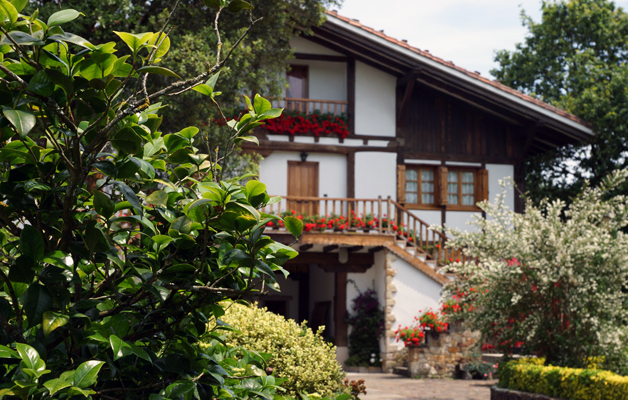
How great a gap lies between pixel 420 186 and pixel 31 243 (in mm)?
15158

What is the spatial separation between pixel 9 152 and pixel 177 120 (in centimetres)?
911

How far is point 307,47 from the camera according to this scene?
629 inches

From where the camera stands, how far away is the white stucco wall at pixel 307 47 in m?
15.8

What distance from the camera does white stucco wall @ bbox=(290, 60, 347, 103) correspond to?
16.2 metres

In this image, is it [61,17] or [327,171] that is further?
[327,171]

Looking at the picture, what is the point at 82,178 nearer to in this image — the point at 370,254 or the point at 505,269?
the point at 505,269

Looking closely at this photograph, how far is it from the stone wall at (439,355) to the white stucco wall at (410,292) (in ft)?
2.80

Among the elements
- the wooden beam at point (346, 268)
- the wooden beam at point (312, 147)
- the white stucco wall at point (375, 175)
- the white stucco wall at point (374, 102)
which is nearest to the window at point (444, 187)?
the white stucco wall at point (375, 175)

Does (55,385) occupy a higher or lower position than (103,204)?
lower

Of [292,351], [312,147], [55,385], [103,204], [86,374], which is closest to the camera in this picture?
[55,385]

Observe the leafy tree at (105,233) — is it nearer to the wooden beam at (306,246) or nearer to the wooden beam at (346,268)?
the wooden beam at (306,246)

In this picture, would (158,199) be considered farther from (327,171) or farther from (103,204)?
(327,171)

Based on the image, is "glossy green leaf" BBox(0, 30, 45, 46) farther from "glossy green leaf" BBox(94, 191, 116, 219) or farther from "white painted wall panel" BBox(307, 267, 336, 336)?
"white painted wall panel" BBox(307, 267, 336, 336)

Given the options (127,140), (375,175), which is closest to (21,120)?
(127,140)
